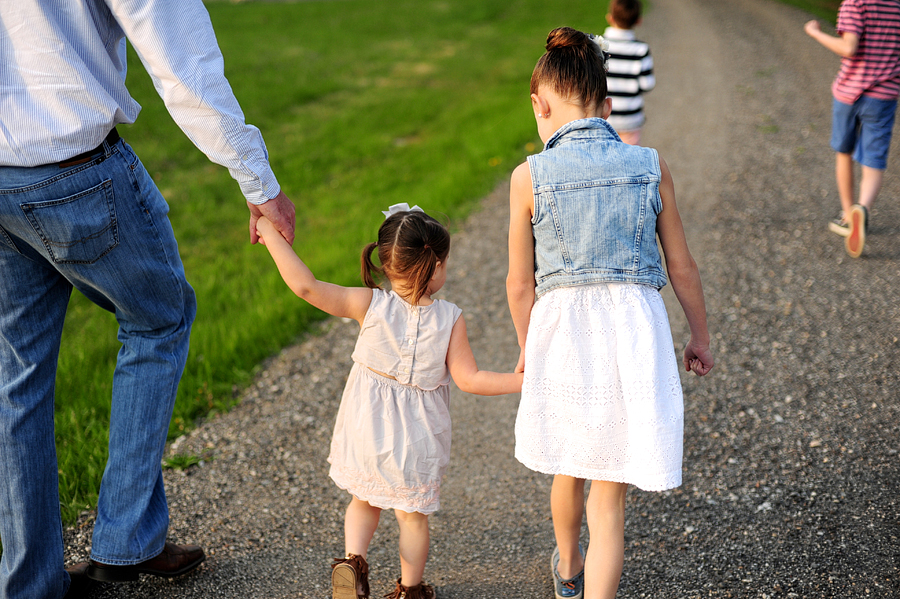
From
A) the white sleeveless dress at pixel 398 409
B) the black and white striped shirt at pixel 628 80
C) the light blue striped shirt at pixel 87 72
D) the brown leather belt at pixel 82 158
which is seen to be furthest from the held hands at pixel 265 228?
the black and white striped shirt at pixel 628 80

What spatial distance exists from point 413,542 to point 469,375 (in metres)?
0.65

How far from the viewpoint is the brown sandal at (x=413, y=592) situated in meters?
2.52

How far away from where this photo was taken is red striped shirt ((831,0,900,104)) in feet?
16.3

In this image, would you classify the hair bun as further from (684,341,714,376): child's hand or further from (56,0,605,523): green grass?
(56,0,605,523): green grass

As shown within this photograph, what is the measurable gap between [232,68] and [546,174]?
13457 millimetres

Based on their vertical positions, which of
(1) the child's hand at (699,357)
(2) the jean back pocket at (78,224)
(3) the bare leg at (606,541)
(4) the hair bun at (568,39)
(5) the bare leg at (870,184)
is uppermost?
(4) the hair bun at (568,39)

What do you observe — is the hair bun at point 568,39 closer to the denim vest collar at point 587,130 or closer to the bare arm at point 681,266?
the denim vest collar at point 587,130

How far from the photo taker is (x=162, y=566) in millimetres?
2578

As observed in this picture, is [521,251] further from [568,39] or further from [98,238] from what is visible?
[98,238]

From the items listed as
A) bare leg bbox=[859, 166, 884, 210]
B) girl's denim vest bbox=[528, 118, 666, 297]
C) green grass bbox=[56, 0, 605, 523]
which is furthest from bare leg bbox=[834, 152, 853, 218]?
girl's denim vest bbox=[528, 118, 666, 297]

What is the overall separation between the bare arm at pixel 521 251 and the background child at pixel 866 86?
3.86 metres

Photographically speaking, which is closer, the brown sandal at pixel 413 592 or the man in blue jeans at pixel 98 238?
the man in blue jeans at pixel 98 238

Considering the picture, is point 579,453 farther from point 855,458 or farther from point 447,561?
point 855,458

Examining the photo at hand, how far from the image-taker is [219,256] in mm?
6293
